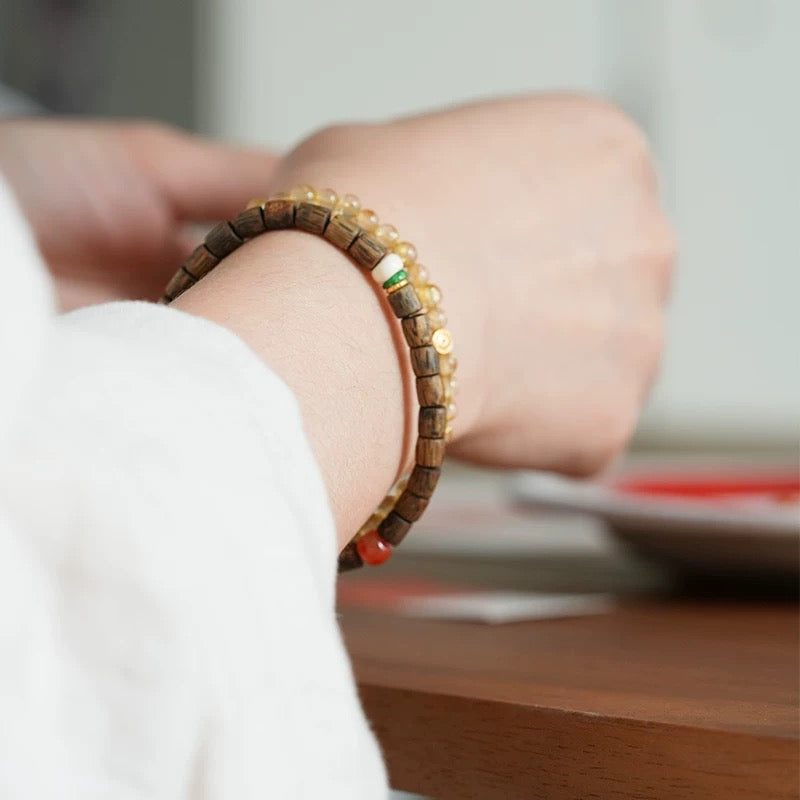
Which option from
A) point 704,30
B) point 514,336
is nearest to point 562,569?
point 514,336

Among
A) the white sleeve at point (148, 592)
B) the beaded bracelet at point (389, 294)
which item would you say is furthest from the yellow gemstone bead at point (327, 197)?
the white sleeve at point (148, 592)

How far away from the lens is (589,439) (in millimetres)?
450

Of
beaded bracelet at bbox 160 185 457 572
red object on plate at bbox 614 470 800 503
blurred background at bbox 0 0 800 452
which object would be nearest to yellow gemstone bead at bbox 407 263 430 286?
beaded bracelet at bbox 160 185 457 572

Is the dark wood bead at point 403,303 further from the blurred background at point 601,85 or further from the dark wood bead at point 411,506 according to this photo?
the blurred background at point 601,85

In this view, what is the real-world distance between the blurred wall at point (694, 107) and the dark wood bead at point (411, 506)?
1.94m

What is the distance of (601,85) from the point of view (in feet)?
7.42

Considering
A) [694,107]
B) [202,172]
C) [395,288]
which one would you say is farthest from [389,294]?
[694,107]

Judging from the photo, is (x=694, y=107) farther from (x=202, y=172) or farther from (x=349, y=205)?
(x=349, y=205)

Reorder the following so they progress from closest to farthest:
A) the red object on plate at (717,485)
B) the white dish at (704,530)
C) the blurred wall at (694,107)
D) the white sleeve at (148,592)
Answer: the white sleeve at (148,592), the white dish at (704,530), the red object on plate at (717,485), the blurred wall at (694,107)

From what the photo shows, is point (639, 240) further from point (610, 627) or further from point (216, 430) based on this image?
point (216, 430)

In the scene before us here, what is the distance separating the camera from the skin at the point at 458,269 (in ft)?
0.91

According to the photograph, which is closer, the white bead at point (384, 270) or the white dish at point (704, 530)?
the white bead at point (384, 270)

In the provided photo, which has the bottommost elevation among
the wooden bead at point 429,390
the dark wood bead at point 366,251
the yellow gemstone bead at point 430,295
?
the wooden bead at point 429,390

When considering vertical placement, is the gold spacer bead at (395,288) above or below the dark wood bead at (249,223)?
below
